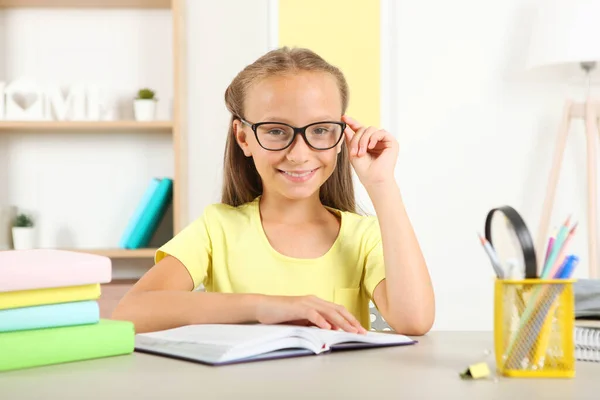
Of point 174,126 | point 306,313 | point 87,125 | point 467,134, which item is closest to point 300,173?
point 306,313

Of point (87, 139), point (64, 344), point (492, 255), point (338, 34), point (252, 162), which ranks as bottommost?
point (64, 344)

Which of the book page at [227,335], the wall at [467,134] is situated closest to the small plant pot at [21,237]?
the wall at [467,134]

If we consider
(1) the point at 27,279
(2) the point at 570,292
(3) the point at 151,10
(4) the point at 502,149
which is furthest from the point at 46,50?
(2) the point at 570,292

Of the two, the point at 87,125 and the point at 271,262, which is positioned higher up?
the point at 87,125

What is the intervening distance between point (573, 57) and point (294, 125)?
5.78 feet

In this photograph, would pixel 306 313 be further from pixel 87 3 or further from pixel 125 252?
pixel 87 3

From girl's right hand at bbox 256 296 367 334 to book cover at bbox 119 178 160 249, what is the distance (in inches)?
→ 72.6

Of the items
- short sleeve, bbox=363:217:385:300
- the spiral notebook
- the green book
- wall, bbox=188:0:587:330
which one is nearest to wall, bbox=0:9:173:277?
wall, bbox=188:0:587:330

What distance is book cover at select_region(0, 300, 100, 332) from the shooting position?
0.95 metres

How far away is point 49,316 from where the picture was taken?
981 millimetres

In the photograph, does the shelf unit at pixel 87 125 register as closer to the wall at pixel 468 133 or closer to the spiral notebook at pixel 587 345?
the wall at pixel 468 133

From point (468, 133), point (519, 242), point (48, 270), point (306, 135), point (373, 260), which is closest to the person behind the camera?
point (519, 242)

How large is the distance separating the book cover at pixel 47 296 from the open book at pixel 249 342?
0.34ft

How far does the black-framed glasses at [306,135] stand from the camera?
158 cm
